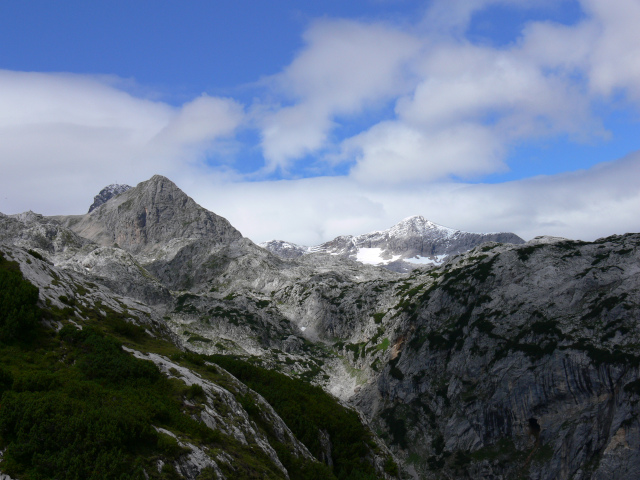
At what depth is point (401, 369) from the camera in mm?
147500

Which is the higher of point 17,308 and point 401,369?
point 17,308

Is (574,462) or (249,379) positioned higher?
(249,379)

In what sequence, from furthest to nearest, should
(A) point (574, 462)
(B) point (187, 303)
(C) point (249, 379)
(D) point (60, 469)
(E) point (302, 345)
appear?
(B) point (187, 303) → (E) point (302, 345) → (A) point (574, 462) → (C) point (249, 379) → (D) point (60, 469)

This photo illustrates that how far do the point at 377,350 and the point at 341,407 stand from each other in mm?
102609

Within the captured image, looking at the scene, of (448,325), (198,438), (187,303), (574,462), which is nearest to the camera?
(198,438)

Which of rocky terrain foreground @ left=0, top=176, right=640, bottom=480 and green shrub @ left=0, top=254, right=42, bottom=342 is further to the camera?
rocky terrain foreground @ left=0, top=176, right=640, bottom=480

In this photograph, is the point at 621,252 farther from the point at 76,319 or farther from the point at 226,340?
the point at 76,319

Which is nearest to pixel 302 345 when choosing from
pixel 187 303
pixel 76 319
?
pixel 187 303

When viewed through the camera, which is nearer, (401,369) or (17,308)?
(17,308)

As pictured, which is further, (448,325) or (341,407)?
(448,325)

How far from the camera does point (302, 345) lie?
18138 centimetres

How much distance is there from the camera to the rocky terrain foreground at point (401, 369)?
35.6m

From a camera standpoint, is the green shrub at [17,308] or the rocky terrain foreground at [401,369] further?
the rocky terrain foreground at [401,369]

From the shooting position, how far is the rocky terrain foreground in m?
35.6
